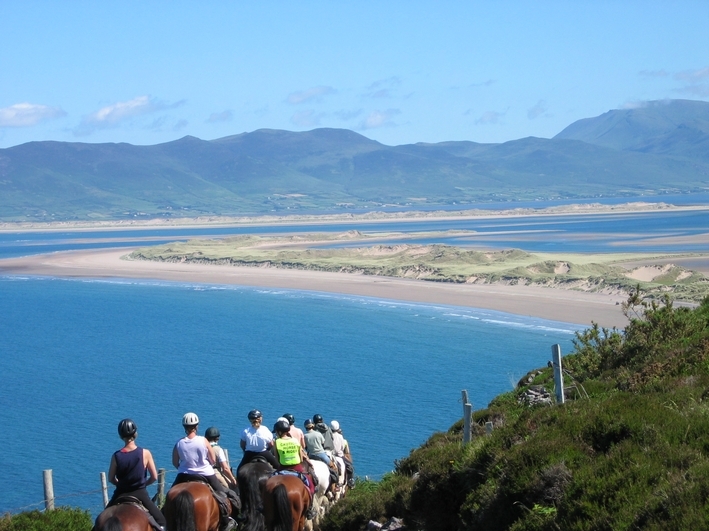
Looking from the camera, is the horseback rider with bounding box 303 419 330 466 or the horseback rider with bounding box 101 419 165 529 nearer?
the horseback rider with bounding box 101 419 165 529

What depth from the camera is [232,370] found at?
32.8 meters

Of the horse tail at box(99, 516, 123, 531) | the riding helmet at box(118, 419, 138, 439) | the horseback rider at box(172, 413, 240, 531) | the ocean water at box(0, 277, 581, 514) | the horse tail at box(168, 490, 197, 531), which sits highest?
the riding helmet at box(118, 419, 138, 439)

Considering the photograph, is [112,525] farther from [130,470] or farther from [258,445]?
[258,445]

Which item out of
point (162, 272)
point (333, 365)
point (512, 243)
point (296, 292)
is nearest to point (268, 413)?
point (333, 365)

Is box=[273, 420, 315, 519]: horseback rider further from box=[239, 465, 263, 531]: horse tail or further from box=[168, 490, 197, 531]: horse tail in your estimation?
box=[168, 490, 197, 531]: horse tail

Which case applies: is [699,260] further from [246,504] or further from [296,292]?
[246,504]

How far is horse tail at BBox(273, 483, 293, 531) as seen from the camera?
8.89 m

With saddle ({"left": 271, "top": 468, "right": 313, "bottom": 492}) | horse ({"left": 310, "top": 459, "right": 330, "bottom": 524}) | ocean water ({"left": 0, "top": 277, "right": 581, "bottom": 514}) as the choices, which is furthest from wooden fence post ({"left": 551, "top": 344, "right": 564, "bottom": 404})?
ocean water ({"left": 0, "top": 277, "right": 581, "bottom": 514})

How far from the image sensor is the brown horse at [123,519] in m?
7.54

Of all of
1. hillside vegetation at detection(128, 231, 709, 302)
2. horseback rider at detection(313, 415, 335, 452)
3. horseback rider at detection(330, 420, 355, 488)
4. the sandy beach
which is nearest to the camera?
horseback rider at detection(313, 415, 335, 452)

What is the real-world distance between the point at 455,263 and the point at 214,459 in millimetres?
61264

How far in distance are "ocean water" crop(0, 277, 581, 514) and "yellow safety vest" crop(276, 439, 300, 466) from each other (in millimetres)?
4258

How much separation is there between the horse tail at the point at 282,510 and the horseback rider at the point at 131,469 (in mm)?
1369

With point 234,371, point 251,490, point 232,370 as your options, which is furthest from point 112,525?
point 232,370
